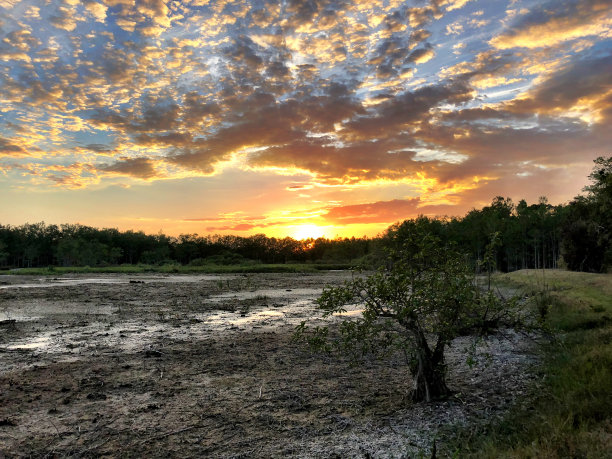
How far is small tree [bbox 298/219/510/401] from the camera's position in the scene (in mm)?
8102

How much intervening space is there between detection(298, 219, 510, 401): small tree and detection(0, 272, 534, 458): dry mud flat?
91 cm

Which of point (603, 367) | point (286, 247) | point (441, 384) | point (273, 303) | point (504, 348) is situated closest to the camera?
point (441, 384)

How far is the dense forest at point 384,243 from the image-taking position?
49.7 metres

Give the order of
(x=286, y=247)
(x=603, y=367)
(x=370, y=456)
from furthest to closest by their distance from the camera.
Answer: (x=286, y=247), (x=603, y=367), (x=370, y=456)

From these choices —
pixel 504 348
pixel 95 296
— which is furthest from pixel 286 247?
pixel 504 348

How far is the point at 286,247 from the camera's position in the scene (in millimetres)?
181000

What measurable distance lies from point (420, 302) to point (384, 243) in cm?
8552

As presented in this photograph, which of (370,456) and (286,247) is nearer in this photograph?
(370,456)

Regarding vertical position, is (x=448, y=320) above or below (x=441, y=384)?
above

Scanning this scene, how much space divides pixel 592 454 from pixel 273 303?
2362cm

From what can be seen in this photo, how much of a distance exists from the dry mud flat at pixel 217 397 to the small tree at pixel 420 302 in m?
0.91

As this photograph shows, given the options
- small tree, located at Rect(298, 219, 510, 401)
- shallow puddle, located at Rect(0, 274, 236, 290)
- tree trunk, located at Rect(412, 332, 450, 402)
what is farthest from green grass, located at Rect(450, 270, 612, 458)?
shallow puddle, located at Rect(0, 274, 236, 290)

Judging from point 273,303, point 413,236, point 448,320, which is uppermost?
point 413,236

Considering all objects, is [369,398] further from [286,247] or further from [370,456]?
[286,247]
